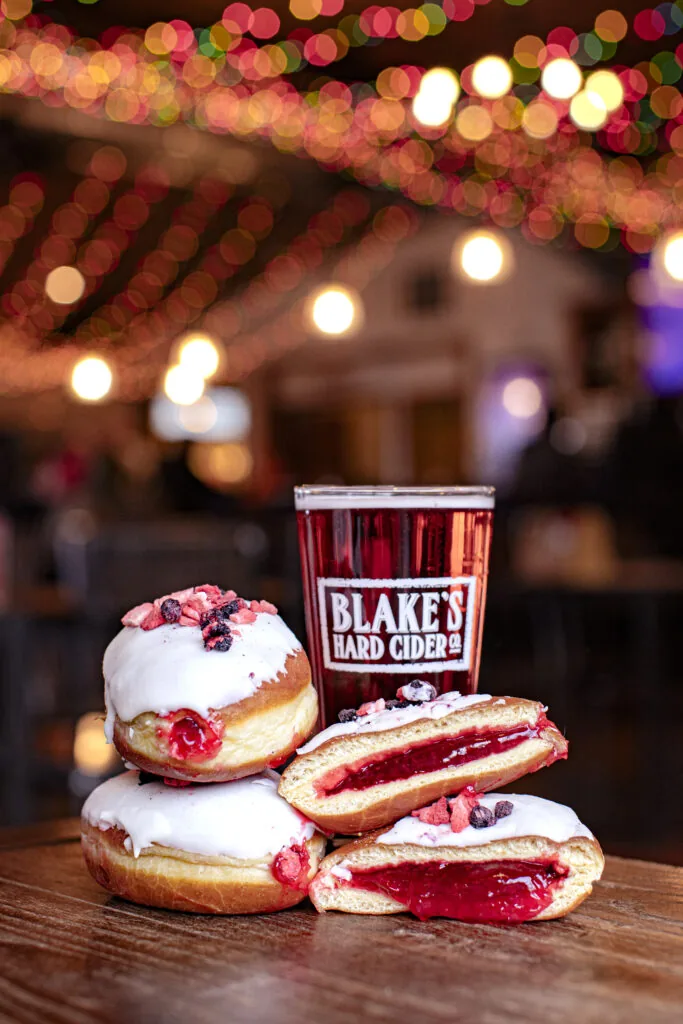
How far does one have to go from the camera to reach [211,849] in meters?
0.74

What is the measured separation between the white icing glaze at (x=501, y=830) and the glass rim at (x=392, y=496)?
225 mm

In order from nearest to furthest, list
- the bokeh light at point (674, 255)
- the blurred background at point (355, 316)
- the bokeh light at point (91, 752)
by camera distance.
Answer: the bokeh light at point (91, 752) → the blurred background at point (355, 316) → the bokeh light at point (674, 255)

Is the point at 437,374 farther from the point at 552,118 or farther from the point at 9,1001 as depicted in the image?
the point at 9,1001

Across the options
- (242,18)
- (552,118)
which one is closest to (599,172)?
(552,118)

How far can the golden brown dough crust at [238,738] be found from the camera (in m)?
0.74

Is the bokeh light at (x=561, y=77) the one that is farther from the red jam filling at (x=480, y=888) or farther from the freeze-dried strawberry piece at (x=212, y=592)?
the red jam filling at (x=480, y=888)

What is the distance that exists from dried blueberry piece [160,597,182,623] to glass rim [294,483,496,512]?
5.8 inches

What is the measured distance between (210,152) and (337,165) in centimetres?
152

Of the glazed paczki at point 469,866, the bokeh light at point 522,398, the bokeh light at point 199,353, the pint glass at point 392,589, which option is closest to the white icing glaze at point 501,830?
the glazed paczki at point 469,866

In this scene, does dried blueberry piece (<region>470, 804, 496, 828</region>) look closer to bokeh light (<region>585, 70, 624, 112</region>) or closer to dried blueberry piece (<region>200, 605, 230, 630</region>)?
dried blueberry piece (<region>200, 605, 230, 630</region>)

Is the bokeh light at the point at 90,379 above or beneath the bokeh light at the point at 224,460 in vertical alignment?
above

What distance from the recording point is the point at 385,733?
30.2 inches

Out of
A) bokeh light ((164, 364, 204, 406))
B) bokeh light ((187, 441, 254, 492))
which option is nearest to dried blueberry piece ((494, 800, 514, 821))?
bokeh light ((164, 364, 204, 406))

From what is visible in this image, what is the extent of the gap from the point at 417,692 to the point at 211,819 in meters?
0.17
